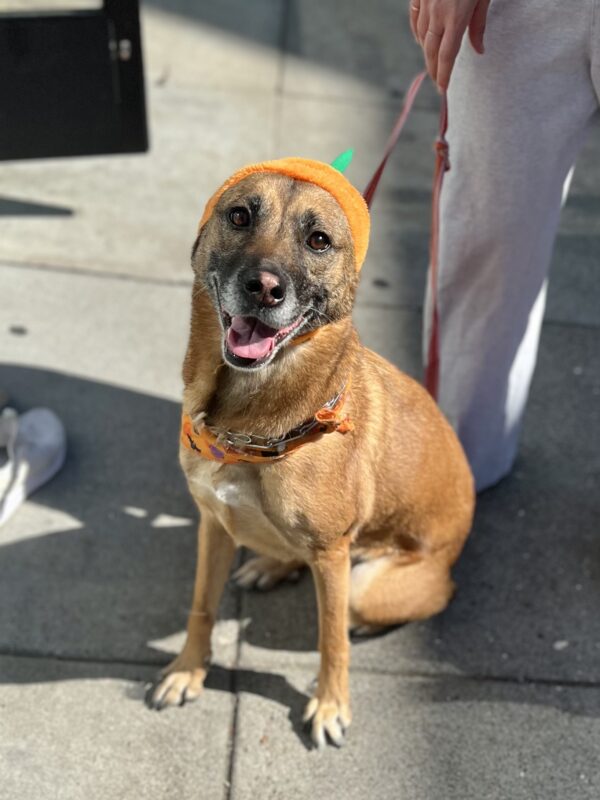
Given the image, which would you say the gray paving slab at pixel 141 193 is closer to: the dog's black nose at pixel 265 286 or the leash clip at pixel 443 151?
the leash clip at pixel 443 151

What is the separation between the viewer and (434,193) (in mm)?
2949

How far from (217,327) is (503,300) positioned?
115 cm

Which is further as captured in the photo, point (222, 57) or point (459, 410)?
point (222, 57)

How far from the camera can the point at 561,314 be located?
4441 mm

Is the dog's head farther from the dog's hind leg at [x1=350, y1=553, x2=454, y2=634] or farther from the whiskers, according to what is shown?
the dog's hind leg at [x1=350, y1=553, x2=454, y2=634]

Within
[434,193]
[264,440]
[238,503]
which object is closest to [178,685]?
[238,503]

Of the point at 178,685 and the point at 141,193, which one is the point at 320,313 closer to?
the point at 178,685

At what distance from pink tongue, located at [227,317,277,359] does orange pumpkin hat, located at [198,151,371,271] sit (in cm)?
28

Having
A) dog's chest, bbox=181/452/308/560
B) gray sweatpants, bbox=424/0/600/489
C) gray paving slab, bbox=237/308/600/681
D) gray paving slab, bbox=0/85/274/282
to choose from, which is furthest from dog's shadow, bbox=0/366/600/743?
gray paving slab, bbox=0/85/274/282

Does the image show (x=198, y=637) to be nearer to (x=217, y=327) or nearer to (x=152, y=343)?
(x=217, y=327)

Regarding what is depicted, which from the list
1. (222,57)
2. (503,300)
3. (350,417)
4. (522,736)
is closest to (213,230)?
(350,417)

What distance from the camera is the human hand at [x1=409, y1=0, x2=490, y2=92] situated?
7.95 ft

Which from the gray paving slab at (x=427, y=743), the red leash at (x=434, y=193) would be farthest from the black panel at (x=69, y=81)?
the gray paving slab at (x=427, y=743)

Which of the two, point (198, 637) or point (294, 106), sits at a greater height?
point (294, 106)
